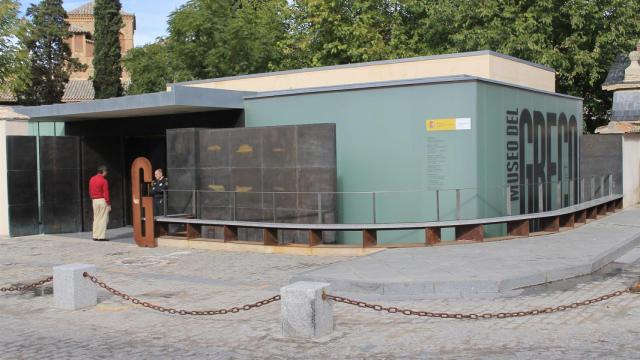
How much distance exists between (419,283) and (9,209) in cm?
1350

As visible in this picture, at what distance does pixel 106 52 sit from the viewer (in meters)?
54.9

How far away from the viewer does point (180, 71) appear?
133ft

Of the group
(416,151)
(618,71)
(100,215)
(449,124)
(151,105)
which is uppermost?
(618,71)

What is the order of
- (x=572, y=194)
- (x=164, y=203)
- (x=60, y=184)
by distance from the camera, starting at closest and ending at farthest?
(x=164, y=203), (x=572, y=194), (x=60, y=184)

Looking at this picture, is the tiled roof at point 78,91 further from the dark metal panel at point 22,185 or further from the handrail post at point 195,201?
the handrail post at point 195,201

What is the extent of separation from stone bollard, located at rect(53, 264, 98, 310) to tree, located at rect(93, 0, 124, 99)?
1841 inches

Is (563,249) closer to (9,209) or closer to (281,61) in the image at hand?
(9,209)

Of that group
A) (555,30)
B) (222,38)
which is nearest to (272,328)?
(555,30)

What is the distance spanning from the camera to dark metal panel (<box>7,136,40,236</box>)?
18.6 m

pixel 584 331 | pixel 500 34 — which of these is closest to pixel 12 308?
pixel 584 331

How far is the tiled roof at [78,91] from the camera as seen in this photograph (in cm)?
6875

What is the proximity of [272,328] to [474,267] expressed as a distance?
4172 mm

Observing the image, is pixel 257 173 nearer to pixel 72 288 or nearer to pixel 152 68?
pixel 72 288

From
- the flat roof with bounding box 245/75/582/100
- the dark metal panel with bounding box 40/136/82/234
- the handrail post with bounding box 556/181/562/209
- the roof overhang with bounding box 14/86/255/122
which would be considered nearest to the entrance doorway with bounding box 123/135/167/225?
the roof overhang with bounding box 14/86/255/122
